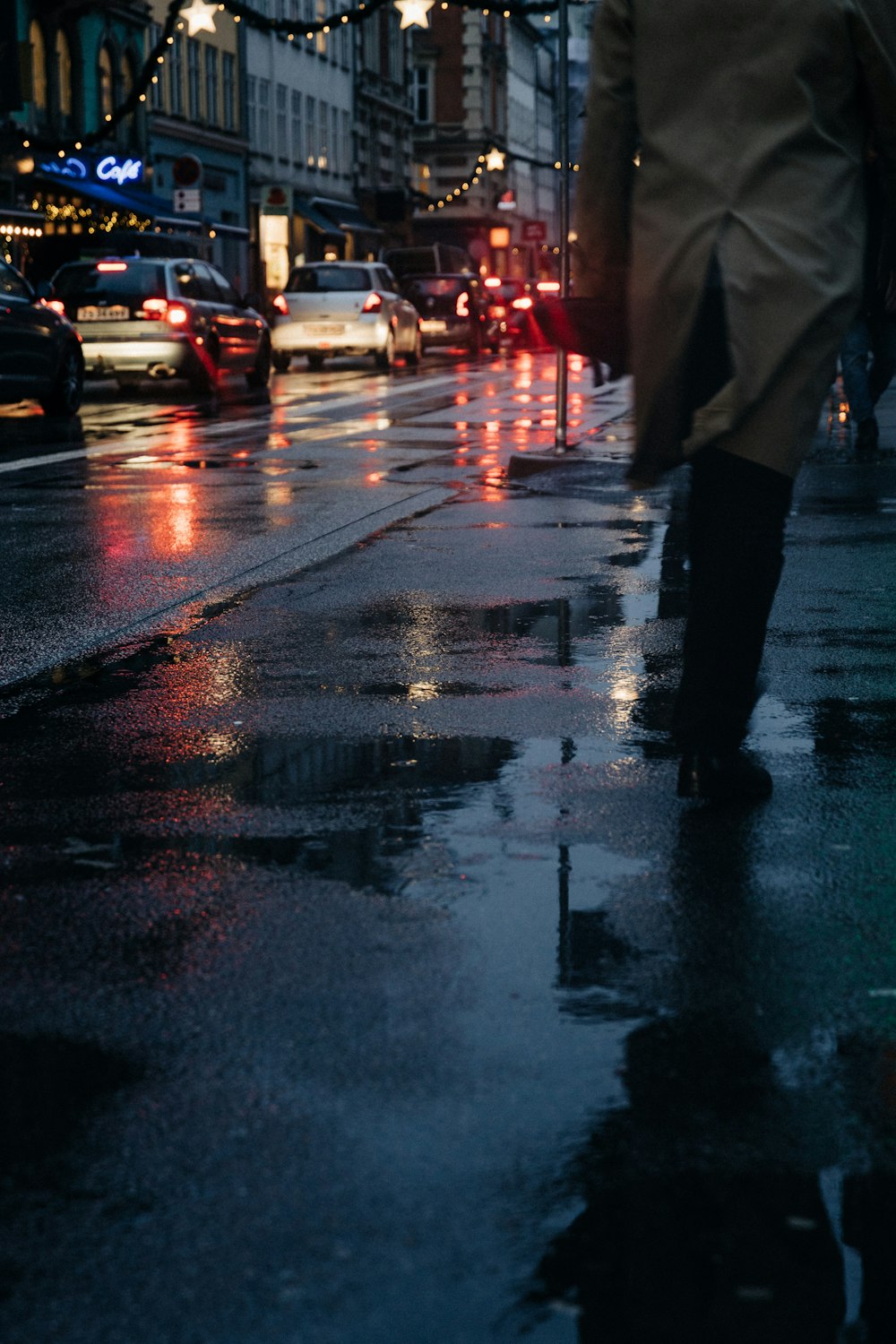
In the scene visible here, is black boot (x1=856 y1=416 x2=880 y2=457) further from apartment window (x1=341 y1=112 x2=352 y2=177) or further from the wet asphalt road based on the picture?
apartment window (x1=341 y1=112 x2=352 y2=177)

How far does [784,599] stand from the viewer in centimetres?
770

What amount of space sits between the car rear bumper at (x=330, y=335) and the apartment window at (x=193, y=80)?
21.8m

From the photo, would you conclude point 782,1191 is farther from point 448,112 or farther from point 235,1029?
point 448,112

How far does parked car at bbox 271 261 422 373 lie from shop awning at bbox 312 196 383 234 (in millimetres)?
30663

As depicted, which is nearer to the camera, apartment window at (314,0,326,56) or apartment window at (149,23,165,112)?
apartment window at (149,23,165,112)

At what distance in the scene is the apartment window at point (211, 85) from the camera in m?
56.5

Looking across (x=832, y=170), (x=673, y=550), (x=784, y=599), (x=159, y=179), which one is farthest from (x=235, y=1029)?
(x=159, y=179)

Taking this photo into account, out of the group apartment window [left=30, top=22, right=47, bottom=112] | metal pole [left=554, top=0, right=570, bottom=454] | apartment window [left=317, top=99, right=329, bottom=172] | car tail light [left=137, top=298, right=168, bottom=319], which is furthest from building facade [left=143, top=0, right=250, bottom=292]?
metal pole [left=554, top=0, right=570, bottom=454]

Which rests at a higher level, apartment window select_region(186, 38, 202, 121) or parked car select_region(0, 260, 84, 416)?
apartment window select_region(186, 38, 202, 121)

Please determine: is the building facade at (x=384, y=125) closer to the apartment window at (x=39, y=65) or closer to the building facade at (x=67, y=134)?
the building facade at (x=67, y=134)

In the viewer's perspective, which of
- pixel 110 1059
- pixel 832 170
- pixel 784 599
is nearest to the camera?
pixel 110 1059

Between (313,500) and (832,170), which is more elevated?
(832,170)

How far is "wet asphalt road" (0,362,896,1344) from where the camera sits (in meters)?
2.39

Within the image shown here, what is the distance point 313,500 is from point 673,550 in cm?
321
